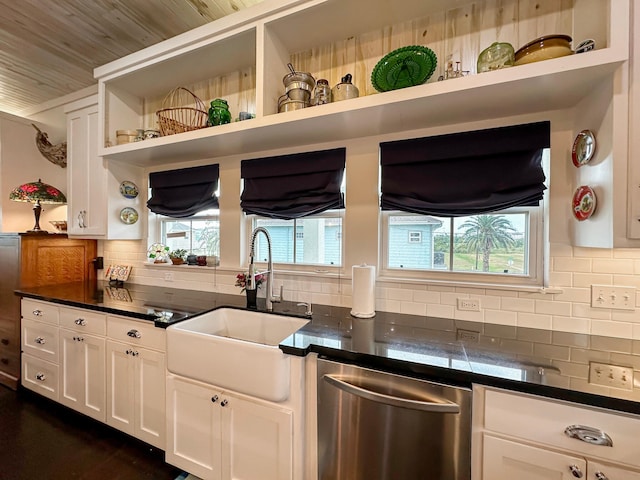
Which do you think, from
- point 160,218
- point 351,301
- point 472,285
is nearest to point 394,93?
point 472,285

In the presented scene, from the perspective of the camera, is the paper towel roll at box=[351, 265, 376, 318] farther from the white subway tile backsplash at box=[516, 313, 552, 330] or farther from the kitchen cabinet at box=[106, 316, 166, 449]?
the kitchen cabinet at box=[106, 316, 166, 449]

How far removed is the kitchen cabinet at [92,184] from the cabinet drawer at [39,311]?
0.61 m

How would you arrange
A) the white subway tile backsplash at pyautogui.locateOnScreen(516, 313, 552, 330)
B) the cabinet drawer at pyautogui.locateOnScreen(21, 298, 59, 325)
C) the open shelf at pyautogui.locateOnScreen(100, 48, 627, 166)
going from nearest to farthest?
1. the open shelf at pyautogui.locateOnScreen(100, 48, 627, 166)
2. the white subway tile backsplash at pyautogui.locateOnScreen(516, 313, 552, 330)
3. the cabinet drawer at pyautogui.locateOnScreen(21, 298, 59, 325)

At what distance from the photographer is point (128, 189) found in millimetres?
2451

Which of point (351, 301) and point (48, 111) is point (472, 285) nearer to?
point (351, 301)

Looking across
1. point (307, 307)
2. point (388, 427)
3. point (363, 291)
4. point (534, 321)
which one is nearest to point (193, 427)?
point (307, 307)

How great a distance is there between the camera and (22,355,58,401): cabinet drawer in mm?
2088

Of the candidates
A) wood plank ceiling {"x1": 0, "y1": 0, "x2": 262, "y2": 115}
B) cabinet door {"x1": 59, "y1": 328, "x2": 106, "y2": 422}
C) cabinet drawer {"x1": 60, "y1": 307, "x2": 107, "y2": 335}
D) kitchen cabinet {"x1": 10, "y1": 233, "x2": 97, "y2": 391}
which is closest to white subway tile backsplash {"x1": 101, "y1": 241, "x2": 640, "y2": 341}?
cabinet drawer {"x1": 60, "y1": 307, "x2": 107, "y2": 335}

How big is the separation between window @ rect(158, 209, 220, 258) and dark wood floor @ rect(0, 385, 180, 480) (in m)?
1.38

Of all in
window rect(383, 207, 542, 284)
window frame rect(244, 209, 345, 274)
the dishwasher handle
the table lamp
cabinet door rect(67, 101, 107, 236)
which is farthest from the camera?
the table lamp

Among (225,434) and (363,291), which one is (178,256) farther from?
(363,291)

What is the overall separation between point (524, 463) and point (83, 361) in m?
2.54

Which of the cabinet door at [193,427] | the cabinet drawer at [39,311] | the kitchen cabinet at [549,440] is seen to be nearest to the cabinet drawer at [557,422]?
the kitchen cabinet at [549,440]

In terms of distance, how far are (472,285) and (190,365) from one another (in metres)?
1.57
